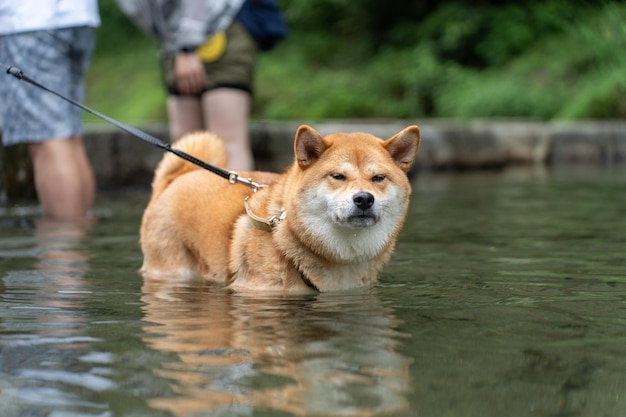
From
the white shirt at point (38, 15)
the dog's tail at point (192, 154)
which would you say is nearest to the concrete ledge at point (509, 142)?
the white shirt at point (38, 15)

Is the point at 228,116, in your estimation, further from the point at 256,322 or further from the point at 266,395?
the point at 266,395

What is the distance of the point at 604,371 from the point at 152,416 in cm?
135

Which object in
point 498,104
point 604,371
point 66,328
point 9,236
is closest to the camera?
point 604,371

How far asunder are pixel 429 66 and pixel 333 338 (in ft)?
46.1

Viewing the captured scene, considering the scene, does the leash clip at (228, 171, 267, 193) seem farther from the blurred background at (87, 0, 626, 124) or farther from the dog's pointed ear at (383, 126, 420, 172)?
the blurred background at (87, 0, 626, 124)

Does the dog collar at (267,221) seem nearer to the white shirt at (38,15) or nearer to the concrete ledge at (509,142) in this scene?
the white shirt at (38,15)

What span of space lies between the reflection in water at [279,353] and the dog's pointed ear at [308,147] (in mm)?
586

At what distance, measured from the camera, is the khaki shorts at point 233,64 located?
6.53 m

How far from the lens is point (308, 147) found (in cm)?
442

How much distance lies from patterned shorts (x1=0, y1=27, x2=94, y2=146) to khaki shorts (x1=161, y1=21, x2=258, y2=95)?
722 mm

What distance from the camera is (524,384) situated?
2.96m

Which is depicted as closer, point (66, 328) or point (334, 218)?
point (66, 328)

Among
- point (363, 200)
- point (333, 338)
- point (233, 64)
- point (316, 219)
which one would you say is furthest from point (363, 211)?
point (233, 64)

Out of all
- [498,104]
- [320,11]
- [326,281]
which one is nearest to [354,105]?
[498,104]
